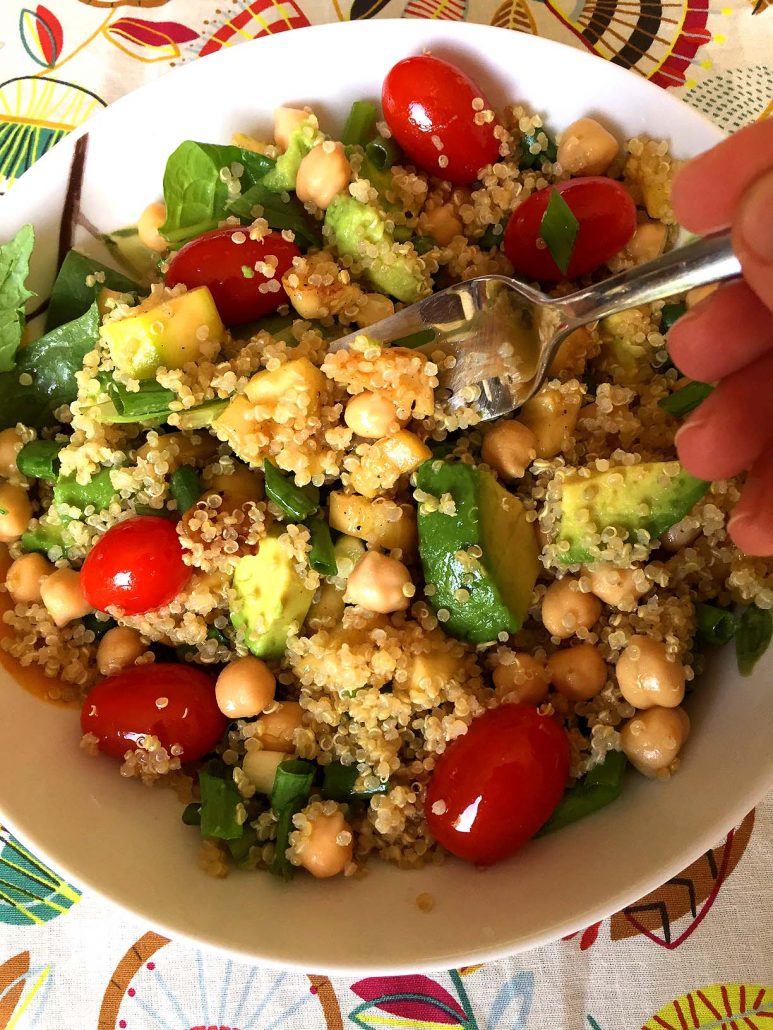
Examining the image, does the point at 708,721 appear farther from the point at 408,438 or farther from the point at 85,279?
the point at 85,279

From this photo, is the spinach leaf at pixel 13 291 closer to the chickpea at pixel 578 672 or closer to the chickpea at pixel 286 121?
the chickpea at pixel 286 121

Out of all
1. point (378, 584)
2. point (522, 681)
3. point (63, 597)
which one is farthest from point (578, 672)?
point (63, 597)

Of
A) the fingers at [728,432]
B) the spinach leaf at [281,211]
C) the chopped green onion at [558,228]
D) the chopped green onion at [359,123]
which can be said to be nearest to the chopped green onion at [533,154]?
the chopped green onion at [558,228]

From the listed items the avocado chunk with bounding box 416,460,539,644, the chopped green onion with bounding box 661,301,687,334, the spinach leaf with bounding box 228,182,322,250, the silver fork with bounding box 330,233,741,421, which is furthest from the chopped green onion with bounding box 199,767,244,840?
the chopped green onion with bounding box 661,301,687,334

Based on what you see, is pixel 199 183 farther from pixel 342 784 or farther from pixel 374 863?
pixel 374 863

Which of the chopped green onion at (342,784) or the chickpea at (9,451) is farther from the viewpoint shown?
the chickpea at (9,451)

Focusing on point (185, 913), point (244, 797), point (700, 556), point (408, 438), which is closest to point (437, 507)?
point (408, 438)

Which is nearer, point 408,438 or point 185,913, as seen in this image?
point 185,913
